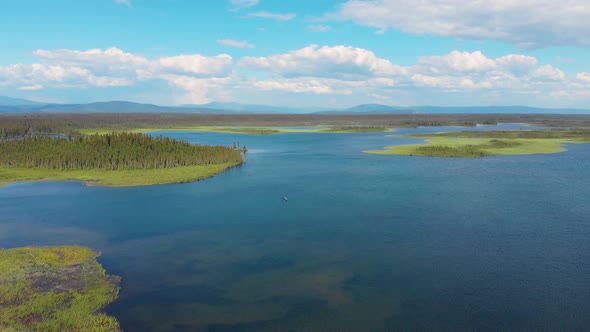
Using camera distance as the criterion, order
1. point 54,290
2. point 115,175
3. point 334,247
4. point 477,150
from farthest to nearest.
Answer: point 477,150
point 115,175
point 334,247
point 54,290

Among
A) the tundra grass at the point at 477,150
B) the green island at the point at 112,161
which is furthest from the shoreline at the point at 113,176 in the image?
the tundra grass at the point at 477,150

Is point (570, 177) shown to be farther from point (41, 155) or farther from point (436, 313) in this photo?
point (41, 155)

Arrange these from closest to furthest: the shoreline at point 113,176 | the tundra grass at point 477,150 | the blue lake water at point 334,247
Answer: the blue lake water at point 334,247
the shoreline at point 113,176
the tundra grass at point 477,150

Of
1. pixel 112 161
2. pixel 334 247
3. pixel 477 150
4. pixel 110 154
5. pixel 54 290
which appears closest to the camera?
pixel 54 290

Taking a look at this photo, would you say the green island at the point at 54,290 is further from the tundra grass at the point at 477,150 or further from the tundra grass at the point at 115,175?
the tundra grass at the point at 477,150

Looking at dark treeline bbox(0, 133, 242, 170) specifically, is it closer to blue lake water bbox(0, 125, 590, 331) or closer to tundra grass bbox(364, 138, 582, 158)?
blue lake water bbox(0, 125, 590, 331)

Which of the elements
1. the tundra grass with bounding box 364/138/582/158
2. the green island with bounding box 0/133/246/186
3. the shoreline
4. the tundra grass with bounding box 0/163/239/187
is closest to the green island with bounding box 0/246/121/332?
the shoreline

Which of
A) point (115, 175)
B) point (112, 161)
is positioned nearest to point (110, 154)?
point (112, 161)

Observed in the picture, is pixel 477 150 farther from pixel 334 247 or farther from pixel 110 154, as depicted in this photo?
pixel 110 154
